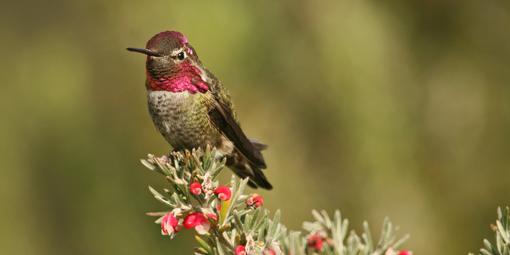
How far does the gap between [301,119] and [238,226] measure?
1772mm

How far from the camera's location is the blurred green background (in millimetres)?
2891

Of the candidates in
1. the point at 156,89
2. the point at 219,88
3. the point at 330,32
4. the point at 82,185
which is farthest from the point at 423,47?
the point at 82,185

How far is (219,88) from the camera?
96.9 inches

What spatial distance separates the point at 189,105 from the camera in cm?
238

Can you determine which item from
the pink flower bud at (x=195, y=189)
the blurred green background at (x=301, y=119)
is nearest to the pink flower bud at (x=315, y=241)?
the pink flower bud at (x=195, y=189)

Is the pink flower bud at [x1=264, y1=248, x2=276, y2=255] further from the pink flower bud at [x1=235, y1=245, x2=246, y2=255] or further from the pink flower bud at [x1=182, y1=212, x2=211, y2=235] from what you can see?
the pink flower bud at [x1=182, y1=212, x2=211, y2=235]

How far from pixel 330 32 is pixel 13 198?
5.13 ft

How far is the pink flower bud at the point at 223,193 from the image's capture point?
1291 mm

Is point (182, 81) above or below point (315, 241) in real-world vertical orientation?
above

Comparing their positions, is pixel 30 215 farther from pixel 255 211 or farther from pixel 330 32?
pixel 255 211

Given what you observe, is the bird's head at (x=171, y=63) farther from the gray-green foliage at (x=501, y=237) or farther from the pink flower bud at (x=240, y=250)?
the gray-green foliage at (x=501, y=237)

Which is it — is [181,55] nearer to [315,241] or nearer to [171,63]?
[171,63]

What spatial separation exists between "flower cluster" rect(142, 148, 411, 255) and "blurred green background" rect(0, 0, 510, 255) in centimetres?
156

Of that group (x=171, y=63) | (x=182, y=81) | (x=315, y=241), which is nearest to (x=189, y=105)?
(x=182, y=81)
